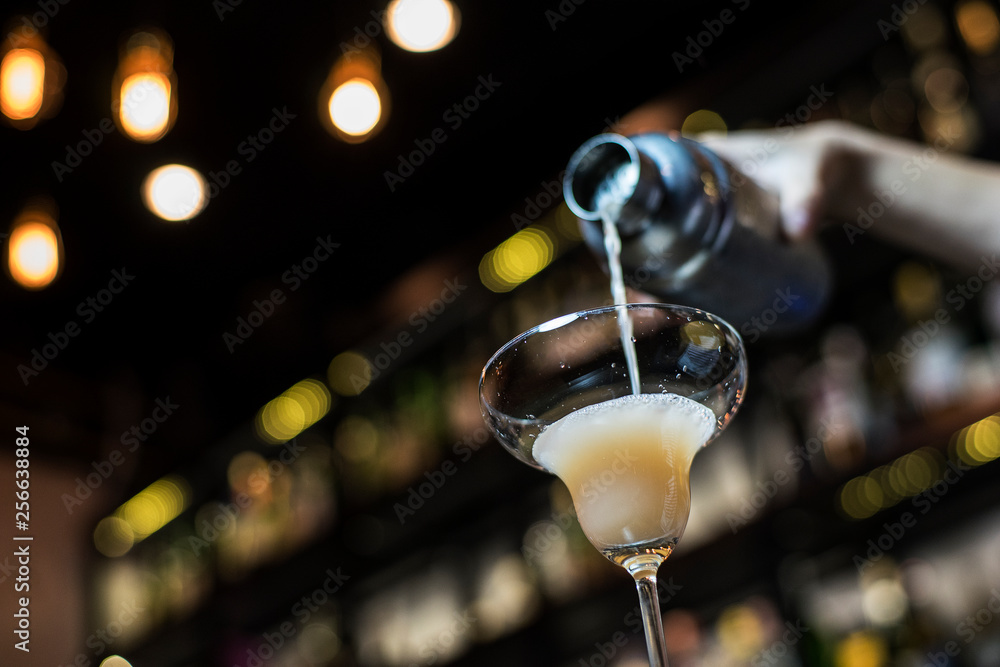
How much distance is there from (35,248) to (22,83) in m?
0.61

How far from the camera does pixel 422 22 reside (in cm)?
220

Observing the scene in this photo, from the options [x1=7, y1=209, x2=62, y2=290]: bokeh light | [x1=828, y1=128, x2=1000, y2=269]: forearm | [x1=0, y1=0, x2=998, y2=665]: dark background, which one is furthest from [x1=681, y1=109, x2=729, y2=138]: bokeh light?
[x1=7, y1=209, x2=62, y2=290]: bokeh light

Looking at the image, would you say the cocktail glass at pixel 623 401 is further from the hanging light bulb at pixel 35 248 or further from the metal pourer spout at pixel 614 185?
the hanging light bulb at pixel 35 248

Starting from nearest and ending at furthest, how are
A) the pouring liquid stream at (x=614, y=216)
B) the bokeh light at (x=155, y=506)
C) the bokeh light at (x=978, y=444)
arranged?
the pouring liquid stream at (x=614, y=216) → the bokeh light at (x=978, y=444) → the bokeh light at (x=155, y=506)

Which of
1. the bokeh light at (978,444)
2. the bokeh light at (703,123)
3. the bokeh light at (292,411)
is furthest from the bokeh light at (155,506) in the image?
the bokeh light at (978,444)

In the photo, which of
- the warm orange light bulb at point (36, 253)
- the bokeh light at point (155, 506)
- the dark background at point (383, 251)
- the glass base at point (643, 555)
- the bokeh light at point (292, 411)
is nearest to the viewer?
the glass base at point (643, 555)

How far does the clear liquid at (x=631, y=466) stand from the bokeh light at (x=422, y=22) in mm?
1512

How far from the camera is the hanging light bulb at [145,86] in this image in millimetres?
2135

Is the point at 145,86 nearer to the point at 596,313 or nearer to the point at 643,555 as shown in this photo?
the point at 596,313

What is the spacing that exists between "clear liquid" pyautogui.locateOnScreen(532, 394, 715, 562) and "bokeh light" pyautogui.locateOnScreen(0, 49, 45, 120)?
5.72 ft

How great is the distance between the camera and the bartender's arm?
1282 millimetres

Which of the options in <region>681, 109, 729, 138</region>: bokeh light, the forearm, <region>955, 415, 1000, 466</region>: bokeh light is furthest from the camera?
<region>681, 109, 729, 138</region>: bokeh light

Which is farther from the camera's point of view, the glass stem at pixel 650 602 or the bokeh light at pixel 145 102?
the bokeh light at pixel 145 102

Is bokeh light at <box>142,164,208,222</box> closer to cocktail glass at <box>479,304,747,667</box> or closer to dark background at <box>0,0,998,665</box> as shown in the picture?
dark background at <box>0,0,998,665</box>
